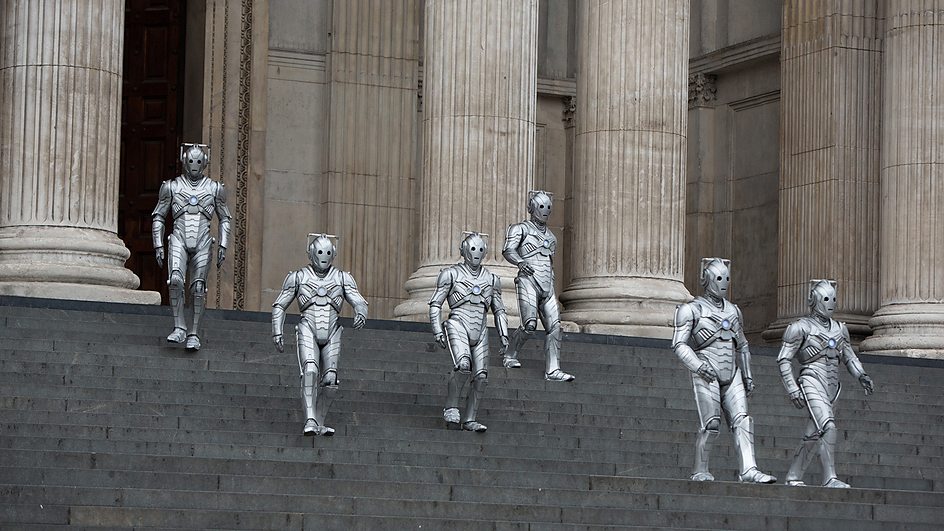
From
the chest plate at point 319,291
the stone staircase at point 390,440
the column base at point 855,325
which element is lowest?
the stone staircase at point 390,440

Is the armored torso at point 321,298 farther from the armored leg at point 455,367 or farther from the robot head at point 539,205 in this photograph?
the robot head at point 539,205

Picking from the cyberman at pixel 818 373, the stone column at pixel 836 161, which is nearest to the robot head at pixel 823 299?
the cyberman at pixel 818 373

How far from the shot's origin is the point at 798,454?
1873 centimetres

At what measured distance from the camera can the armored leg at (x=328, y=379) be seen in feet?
61.2

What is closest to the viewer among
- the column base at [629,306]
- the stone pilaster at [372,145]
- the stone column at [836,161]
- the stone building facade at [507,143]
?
the stone building facade at [507,143]

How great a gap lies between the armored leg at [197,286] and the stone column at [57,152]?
92.9 inches

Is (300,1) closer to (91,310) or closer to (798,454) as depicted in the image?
(91,310)

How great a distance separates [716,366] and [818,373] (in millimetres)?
1203

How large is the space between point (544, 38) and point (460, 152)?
1162 cm

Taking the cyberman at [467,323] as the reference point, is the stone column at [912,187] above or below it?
above

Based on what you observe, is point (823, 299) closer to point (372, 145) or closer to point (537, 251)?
point (537, 251)

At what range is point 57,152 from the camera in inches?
921

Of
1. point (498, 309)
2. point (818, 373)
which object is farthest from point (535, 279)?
point (818, 373)

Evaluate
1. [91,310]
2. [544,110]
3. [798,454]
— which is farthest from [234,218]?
[798,454]
